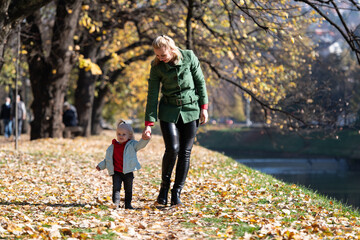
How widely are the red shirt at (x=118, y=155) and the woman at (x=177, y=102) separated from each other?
0.40 m

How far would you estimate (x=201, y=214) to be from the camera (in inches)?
229

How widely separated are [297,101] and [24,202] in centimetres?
858

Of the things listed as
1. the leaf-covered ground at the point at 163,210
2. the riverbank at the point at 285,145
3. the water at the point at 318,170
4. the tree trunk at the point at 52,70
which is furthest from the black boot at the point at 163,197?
the riverbank at the point at 285,145

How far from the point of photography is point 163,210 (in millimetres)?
6141

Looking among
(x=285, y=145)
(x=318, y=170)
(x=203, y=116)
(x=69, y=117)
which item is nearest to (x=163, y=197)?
(x=203, y=116)

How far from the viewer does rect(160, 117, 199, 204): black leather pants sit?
6.02m

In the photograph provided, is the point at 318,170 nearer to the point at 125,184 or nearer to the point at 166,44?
the point at 125,184

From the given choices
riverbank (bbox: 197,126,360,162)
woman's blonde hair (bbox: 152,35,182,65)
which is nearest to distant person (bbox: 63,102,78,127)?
riverbank (bbox: 197,126,360,162)

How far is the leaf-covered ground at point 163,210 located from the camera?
4.84m

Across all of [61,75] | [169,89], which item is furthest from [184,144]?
[61,75]

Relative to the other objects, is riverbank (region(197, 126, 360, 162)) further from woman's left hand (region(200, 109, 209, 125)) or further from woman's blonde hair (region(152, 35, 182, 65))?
woman's blonde hair (region(152, 35, 182, 65))

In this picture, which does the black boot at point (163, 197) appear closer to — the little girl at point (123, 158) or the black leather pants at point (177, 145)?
the black leather pants at point (177, 145)

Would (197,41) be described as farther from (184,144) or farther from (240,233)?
(240,233)

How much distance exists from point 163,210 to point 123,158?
0.76 m
